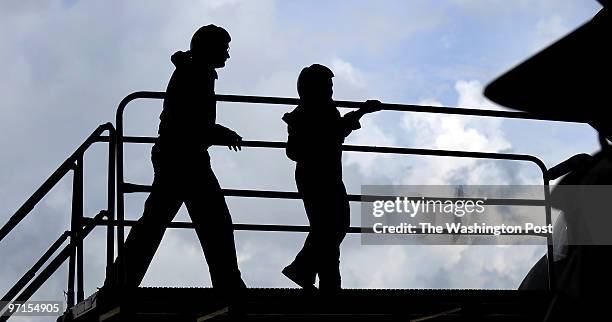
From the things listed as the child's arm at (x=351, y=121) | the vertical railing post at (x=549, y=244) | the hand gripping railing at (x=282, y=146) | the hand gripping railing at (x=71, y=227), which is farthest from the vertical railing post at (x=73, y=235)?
the vertical railing post at (x=549, y=244)

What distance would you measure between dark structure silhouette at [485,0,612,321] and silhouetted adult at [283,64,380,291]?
3.56 metres

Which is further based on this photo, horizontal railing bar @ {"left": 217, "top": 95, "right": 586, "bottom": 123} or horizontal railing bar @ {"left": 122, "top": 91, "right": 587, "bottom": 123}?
horizontal railing bar @ {"left": 217, "top": 95, "right": 586, "bottom": 123}

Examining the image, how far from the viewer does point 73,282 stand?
7.84 metres

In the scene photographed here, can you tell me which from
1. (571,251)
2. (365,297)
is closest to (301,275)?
(365,297)

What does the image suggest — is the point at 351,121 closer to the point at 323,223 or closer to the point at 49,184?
the point at 323,223

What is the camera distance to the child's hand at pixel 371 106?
23.3 feet

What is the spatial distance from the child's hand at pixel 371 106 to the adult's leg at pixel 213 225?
1204 mm

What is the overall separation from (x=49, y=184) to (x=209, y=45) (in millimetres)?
1909

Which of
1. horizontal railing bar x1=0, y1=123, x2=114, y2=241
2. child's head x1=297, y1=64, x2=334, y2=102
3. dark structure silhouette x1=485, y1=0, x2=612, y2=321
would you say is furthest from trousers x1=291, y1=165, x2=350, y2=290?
dark structure silhouette x1=485, y1=0, x2=612, y2=321

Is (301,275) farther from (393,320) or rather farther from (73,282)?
(73,282)

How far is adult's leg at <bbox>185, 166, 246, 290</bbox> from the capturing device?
Answer: 6414mm

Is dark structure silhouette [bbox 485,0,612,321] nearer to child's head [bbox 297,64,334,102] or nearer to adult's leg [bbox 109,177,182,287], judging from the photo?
adult's leg [bbox 109,177,182,287]

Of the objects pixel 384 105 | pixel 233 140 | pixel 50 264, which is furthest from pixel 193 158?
pixel 50 264

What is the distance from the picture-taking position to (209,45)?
653 cm
